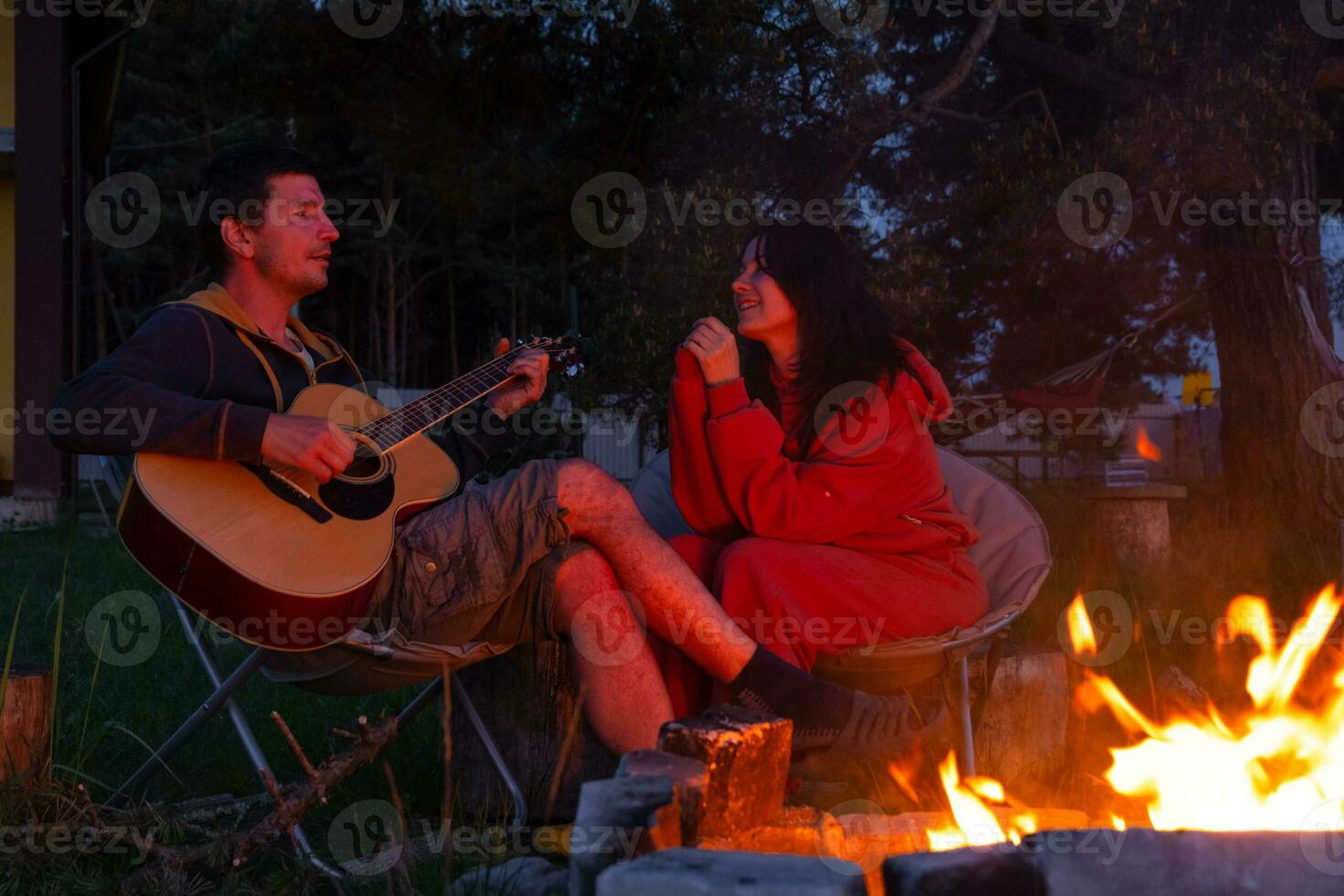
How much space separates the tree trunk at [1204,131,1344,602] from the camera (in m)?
5.53

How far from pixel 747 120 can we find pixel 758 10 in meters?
0.55

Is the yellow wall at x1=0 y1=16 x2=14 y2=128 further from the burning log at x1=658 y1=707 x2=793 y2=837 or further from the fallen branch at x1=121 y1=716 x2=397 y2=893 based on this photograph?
the burning log at x1=658 y1=707 x2=793 y2=837

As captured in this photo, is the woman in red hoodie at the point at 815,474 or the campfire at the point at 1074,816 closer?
the campfire at the point at 1074,816

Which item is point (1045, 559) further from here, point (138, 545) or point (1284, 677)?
point (138, 545)

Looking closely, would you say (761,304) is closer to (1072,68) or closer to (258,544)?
(258,544)

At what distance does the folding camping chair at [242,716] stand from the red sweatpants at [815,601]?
0.47m

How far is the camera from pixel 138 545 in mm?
2156

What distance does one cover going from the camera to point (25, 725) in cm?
Result: 243

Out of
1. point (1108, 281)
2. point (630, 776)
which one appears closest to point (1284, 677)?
point (630, 776)

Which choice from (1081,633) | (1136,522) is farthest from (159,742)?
(1136,522)

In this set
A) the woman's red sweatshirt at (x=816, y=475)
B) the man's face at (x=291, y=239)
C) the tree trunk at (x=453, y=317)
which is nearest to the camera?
Answer: the woman's red sweatshirt at (x=816, y=475)

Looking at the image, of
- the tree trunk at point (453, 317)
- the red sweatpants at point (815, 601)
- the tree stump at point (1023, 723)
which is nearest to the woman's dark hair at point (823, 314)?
the red sweatpants at point (815, 601)

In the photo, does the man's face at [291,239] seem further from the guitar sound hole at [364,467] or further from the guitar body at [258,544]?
the guitar body at [258,544]

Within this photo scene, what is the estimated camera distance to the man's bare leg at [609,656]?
89.5 inches
